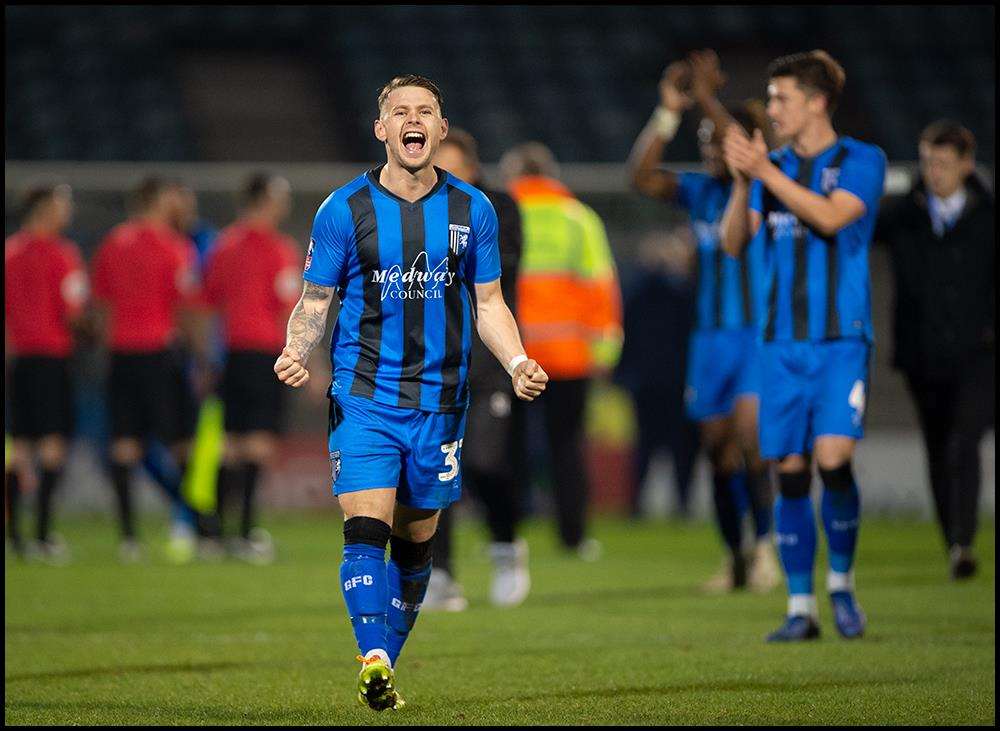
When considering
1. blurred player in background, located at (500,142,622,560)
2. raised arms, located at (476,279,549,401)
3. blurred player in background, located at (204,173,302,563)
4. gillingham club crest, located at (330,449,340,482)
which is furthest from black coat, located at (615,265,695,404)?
gillingham club crest, located at (330,449,340,482)

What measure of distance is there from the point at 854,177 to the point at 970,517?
115 inches

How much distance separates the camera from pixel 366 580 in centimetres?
477

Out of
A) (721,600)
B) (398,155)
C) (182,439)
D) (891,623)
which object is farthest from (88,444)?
(398,155)

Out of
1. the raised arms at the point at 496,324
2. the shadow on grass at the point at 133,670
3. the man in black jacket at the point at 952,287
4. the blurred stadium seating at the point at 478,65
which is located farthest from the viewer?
the blurred stadium seating at the point at 478,65

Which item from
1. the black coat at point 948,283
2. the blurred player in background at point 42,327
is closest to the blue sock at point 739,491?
the black coat at point 948,283

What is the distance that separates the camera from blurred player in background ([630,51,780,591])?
323 inches

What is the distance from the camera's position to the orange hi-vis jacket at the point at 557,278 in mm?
10242

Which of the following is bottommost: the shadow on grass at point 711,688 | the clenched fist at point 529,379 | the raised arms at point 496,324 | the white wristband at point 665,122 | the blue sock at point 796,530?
the shadow on grass at point 711,688

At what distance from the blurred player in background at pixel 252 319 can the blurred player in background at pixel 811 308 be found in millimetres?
4853

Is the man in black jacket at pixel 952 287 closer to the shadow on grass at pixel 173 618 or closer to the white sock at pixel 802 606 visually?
the white sock at pixel 802 606

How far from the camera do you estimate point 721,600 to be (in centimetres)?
805

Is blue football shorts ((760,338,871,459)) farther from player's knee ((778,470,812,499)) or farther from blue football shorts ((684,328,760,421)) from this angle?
blue football shorts ((684,328,760,421))

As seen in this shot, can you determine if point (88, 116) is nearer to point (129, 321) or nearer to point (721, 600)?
point (129, 321)

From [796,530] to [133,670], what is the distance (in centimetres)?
251
